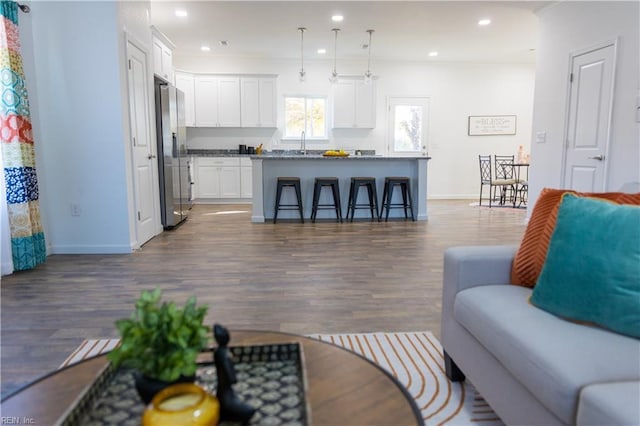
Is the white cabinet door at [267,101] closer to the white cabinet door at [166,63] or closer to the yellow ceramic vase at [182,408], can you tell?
the white cabinet door at [166,63]

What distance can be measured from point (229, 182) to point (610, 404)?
7.50 metres

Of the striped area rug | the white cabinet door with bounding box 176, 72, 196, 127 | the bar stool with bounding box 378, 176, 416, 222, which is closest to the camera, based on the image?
the striped area rug

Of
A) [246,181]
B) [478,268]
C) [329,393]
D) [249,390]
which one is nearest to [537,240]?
[478,268]

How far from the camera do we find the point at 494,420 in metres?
1.57

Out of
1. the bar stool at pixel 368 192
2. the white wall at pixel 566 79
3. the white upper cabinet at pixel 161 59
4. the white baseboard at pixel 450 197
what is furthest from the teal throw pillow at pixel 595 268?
the white baseboard at pixel 450 197

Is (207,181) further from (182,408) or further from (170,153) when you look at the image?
(182,408)

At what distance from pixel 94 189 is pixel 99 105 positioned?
0.81 metres

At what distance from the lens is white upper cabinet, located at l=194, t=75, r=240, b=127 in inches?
313

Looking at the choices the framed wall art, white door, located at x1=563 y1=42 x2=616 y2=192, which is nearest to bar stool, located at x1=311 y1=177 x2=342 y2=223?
white door, located at x1=563 y1=42 x2=616 y2=192

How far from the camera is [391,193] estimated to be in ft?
19.8

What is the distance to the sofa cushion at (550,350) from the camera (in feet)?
3.44

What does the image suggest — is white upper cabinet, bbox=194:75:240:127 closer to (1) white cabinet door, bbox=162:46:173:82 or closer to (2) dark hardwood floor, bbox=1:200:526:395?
(1) white cabinet door, bbox=162:46:173:82

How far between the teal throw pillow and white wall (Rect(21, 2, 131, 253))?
3.85 m

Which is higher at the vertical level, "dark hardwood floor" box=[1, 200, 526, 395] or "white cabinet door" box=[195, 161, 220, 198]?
"white cabinet door" box=[195, 161, 220, 198]
